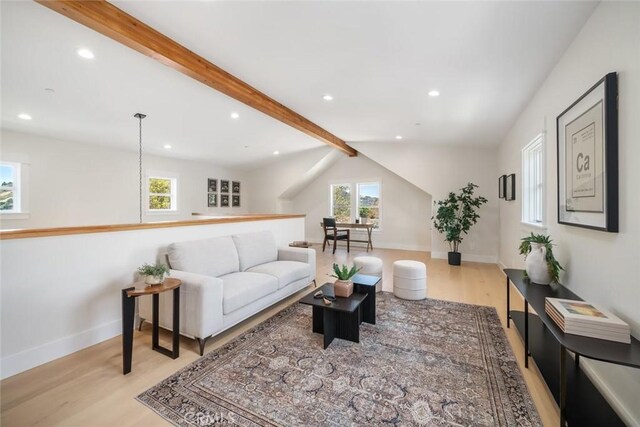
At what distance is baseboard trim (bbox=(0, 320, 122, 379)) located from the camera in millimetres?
1827

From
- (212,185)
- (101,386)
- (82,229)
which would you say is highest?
(212,185)

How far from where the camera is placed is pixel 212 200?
741cm

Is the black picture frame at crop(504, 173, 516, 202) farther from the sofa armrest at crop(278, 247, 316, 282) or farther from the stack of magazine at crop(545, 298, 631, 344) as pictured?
the sofa armrest at crop(278, 247, 316, 282)

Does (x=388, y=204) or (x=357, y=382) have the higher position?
(x=388, y=204)

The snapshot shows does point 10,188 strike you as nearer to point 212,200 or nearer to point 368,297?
point 212,200

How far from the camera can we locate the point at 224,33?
2.22 metres

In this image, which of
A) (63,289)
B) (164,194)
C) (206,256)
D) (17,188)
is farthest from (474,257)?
(17,188)

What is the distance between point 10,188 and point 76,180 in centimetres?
81

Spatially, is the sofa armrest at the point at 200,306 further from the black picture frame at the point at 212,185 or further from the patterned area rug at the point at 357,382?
the black picture frame at the point at 212,185

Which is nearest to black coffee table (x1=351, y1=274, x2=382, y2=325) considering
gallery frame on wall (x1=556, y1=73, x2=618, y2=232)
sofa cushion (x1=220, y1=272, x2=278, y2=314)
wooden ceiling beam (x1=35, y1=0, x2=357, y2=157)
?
sofa cushion (x1=220, y1=272, x2=278, y2=314)

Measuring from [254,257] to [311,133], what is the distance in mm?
2663

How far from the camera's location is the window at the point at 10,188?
163 inches

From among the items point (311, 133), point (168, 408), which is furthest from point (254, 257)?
point (311, 133)

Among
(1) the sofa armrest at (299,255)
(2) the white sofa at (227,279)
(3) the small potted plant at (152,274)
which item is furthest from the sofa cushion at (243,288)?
(1) the sofa armrest at (299,255)
